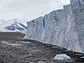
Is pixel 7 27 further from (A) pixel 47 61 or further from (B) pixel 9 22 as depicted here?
(A) pixel 47 61

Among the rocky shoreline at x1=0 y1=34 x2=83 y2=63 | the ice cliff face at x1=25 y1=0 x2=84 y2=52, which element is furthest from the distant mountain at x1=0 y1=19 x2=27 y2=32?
the rocky shoreline at x1=0 y1=34 x2=83 y2=63

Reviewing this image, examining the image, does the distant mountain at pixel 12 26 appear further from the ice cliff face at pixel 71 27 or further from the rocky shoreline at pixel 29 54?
the rocky shoreline at pixel 29 54

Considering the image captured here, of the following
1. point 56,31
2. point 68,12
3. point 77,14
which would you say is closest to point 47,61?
point 77,14

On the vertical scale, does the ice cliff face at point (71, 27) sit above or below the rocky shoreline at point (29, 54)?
above

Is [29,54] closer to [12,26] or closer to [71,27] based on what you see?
[71,27]

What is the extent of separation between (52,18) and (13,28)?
14466cm

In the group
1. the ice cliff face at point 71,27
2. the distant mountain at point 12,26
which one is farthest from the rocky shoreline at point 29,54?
the distant mountain at point 12,26

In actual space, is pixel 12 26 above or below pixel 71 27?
below

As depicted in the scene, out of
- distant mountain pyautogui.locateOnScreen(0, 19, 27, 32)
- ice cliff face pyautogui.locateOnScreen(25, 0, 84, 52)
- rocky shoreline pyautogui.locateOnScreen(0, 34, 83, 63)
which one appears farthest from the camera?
distant mountain pyautogui.locateOnScreen(0, 19, 27, 32)

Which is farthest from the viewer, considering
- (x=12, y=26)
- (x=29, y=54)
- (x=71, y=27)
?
(x=12, y=26)

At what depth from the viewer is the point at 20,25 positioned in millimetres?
178750

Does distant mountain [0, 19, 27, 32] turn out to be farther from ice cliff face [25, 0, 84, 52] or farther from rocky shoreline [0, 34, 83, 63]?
rocky shoreline [0, 34, 83, 63]

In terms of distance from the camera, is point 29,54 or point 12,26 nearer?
point 29,54

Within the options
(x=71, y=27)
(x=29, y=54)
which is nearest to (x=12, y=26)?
(x=71, y=27)
